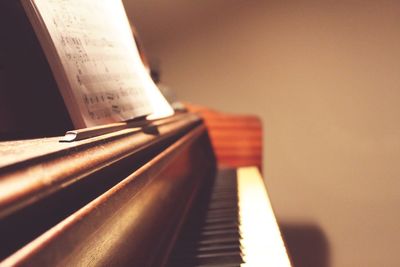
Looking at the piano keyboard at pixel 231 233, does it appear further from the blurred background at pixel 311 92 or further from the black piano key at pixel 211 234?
the blurred background at pixel 311 92

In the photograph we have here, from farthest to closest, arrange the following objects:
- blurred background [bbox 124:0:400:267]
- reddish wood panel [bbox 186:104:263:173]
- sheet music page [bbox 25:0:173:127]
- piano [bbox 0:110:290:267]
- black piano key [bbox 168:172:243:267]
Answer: blurred background [bbox 124:0:400:267] → reddish wood panel [bbox 186:104:263:173] → black piano key [bbox 168:172:243:267] → sheet music page [bbox 25:0:173:127] → piano [bbox 0:110:290:267]

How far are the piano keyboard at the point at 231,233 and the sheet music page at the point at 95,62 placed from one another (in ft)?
1.06

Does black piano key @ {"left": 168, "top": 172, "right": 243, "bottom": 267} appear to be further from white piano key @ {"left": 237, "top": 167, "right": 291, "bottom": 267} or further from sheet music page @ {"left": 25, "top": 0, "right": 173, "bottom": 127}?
sheet music page @ {"left": 25, "top": 0, "right": 173, "bottom": 127}

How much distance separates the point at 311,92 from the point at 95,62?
6.75 feet

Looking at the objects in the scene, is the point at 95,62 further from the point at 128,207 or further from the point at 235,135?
the point at 235,135

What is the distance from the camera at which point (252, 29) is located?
263cm

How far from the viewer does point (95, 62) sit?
762 mm

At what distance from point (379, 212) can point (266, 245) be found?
2.00 meters

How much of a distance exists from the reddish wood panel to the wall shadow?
1.02 meters

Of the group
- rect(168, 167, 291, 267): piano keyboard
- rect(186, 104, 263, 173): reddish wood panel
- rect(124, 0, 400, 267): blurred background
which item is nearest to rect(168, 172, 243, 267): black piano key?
rect(168, 167, 291, 267): piano keyboard

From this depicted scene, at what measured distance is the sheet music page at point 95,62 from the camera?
2.22ft

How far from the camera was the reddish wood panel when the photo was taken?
188 cm

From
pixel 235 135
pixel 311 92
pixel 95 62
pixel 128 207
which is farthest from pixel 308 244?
pixel 95 62

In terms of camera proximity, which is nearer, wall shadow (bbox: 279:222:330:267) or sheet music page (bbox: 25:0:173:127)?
sheet music page (bbox: 25:0:173:127)
